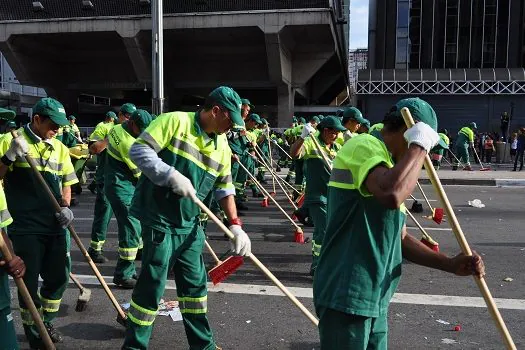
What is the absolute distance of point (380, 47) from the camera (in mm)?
36281

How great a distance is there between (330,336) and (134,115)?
393cm

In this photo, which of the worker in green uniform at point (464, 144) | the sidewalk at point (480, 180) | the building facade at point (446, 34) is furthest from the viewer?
the building facade at point (446, 34)

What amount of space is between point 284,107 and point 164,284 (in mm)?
30057

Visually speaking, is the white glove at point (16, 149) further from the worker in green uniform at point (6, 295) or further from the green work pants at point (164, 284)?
the green work pants at point (164, 284)

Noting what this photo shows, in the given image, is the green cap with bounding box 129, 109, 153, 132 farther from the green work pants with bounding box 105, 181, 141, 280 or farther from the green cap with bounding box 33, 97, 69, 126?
the green cap with bounding box 33, 97, 69, 126

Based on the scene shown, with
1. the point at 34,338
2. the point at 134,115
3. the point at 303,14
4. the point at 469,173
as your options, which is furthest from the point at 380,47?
the point at 34,338

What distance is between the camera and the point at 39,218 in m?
3.99

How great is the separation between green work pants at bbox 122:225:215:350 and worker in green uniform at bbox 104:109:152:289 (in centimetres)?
189

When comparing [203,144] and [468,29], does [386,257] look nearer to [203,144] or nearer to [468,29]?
[203,144]

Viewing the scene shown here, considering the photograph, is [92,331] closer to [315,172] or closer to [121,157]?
[121,157]

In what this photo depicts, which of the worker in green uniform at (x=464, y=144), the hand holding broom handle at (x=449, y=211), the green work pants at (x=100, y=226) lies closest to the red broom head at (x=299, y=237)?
the green work pants at (x=100, y=226)

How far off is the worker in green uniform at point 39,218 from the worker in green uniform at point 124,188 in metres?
1.41

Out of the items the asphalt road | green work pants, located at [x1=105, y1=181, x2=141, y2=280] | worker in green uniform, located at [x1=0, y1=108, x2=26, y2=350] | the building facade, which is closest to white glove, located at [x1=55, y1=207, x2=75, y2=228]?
worker in green uniform, located at [x1=0, y1=108, x2=26, y2=350]

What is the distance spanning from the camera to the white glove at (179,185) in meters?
3.29
